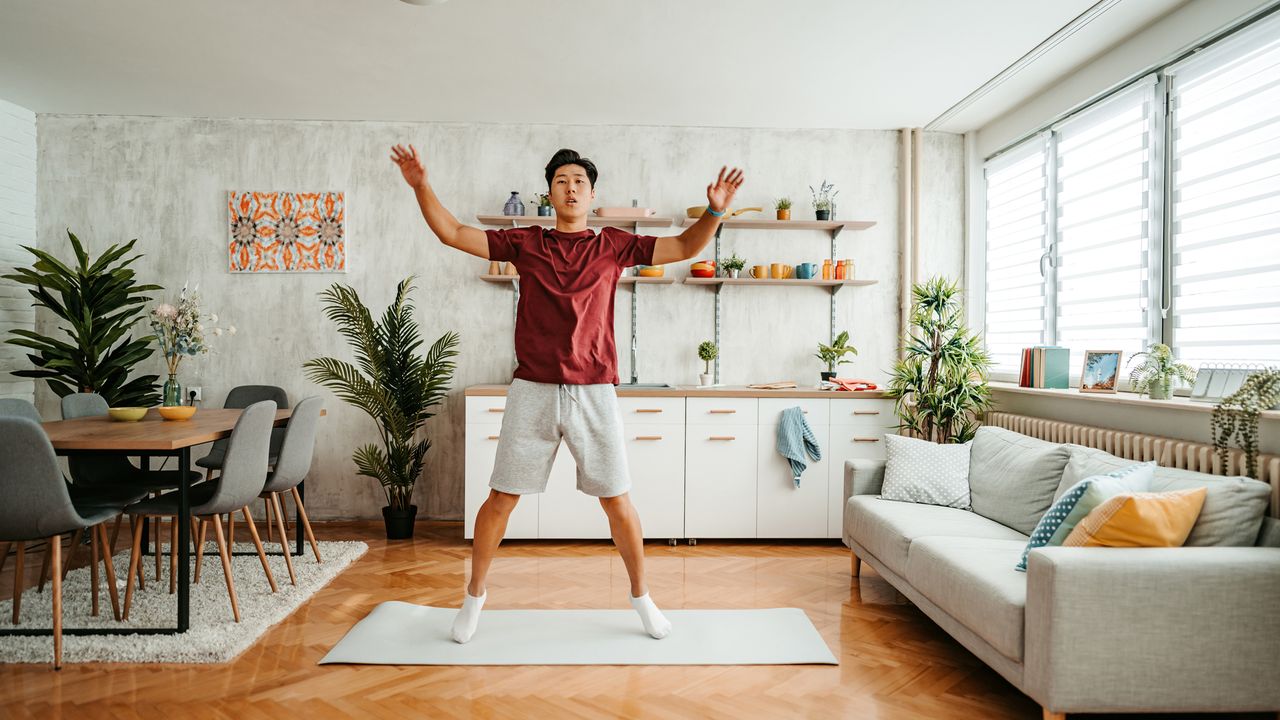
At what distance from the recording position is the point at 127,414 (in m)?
3.40

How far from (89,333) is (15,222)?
1.11 meters

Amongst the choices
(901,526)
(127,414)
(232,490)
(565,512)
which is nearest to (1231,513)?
(901,526)

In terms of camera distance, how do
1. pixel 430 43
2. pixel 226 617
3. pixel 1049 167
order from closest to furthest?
pixel 226 617
pixel 430 43
pixel 1049 167

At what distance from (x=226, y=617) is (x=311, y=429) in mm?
941

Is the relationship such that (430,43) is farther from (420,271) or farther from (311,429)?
(311,429)

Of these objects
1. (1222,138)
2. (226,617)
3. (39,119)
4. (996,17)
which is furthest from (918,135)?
(39,119)

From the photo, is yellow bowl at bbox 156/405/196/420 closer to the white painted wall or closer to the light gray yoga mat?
the light gray yoga mat

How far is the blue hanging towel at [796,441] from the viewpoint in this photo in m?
4.41

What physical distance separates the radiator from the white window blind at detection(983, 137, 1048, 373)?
0.90 meters

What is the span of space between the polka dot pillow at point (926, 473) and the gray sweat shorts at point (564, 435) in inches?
61.1

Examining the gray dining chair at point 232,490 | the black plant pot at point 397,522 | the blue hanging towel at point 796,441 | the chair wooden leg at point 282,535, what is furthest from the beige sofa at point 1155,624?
Result: the black plant pot at point 397,522

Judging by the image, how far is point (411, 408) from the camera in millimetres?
4699

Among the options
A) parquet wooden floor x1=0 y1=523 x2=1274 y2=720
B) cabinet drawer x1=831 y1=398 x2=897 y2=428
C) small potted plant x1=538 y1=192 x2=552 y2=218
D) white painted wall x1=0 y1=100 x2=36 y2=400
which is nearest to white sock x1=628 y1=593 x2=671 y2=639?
parquet wooden floor x1=0 y1=523 x2=1274 y2=720

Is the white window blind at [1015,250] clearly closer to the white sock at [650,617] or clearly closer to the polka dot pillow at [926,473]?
the polka dot pillow at [926,473]
